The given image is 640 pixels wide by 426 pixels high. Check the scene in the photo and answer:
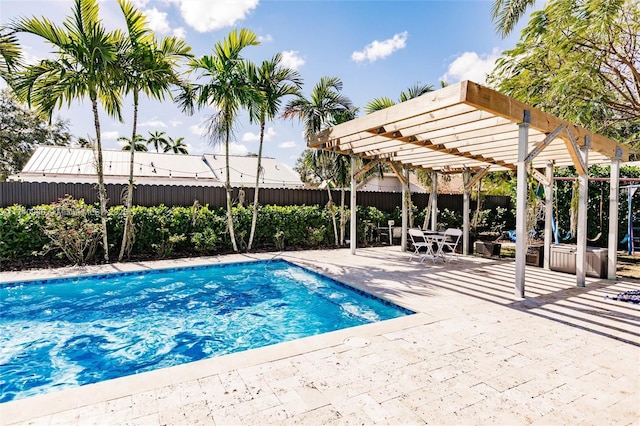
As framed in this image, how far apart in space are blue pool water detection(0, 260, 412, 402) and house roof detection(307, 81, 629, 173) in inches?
119

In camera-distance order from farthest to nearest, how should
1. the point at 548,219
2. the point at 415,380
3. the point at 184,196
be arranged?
the point at 184,196 → the point at 548,219 → the point at 415,380

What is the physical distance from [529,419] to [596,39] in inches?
338

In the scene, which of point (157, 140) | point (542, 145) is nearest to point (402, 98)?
point (542, 145)

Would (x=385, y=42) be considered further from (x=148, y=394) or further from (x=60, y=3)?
(x=148, y=394)

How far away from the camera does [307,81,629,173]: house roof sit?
14.9 ft

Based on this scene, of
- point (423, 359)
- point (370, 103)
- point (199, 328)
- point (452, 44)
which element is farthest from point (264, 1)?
point (423, 359)

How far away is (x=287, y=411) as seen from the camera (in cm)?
240

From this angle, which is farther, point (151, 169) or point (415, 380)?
point (151, 169)

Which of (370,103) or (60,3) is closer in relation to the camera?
(60,3)

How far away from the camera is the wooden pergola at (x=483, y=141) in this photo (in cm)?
473

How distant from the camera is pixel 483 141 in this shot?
6895 millimetres

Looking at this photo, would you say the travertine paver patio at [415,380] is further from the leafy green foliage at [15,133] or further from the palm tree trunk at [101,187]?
the leafy green foliage at [15,133]

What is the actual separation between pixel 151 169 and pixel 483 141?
17.8 meters

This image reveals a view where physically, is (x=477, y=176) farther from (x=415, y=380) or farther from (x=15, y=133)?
(x=15, y=133)
